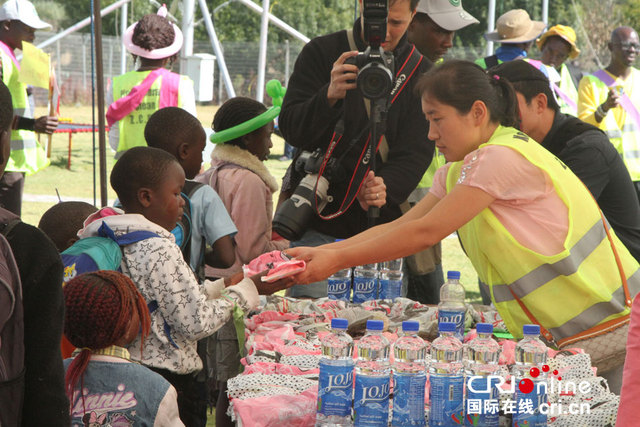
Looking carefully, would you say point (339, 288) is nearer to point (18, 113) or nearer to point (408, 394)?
point (408, 394)

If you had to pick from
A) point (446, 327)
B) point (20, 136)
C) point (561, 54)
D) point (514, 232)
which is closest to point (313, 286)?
point (514, 232)

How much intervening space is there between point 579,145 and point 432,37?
136 cm

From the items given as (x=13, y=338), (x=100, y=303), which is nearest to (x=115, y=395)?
(x=100, y=303)

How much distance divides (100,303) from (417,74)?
2.14m

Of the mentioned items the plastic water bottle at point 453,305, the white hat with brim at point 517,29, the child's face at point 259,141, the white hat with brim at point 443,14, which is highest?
the white hat with brim at point 443,14

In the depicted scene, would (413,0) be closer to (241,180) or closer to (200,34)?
(241,180)

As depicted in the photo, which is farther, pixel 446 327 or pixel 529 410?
pixel 446 327

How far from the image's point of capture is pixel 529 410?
2436 millimetres

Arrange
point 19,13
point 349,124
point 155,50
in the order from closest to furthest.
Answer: point 349,124 < point 155,50 < point 19,13

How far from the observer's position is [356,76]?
4004 mm

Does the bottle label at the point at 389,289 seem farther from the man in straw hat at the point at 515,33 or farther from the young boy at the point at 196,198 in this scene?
the man in straw hat at the point at 515,33

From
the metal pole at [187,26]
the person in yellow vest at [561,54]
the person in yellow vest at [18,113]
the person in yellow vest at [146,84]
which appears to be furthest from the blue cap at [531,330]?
the metal pole at [187,26]

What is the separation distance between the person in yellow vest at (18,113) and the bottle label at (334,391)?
16.3 feet

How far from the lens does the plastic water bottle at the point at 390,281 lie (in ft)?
13.5
